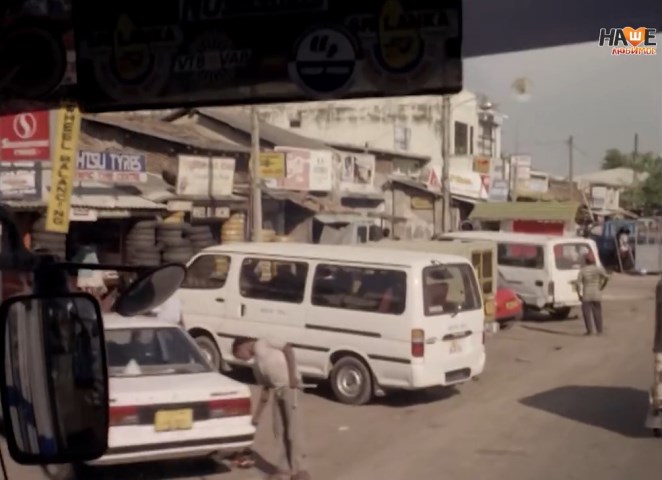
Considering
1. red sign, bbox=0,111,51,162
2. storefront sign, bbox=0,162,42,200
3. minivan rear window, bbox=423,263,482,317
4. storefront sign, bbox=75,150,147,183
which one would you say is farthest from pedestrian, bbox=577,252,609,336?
red sign, bbox=0,111,51,162

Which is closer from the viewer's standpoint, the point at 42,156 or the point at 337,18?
the point at 337,18

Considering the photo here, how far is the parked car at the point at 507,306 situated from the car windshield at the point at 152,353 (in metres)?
10.8

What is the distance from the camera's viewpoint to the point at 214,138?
74.9ft

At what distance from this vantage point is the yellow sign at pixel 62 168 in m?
12.4

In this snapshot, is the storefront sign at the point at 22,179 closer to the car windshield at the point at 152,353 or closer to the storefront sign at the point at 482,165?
the car windshield at the point at 152,353

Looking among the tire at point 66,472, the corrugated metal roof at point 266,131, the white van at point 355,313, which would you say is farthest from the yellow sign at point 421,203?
the tire at point 66,472

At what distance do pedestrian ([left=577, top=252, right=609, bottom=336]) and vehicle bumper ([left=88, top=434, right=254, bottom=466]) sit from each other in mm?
10938

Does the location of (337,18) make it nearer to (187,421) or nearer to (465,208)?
(187,421)

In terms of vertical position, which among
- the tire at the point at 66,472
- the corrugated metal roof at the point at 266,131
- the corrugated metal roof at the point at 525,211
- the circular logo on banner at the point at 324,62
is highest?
the corrugated metal roof at the point at 266,131

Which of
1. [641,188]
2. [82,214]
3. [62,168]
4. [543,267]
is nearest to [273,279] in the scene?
[62,168]

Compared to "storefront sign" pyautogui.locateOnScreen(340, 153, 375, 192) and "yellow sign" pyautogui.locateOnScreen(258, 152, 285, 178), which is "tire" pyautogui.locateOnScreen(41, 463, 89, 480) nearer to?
"yellow sign" pyautogui.locateOnScreen(258, 152, 285, 178)

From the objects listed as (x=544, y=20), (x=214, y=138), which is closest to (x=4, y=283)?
(x=544, y=20)

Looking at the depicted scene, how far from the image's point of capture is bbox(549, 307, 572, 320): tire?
71.5ft

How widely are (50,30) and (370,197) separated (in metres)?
23.6
